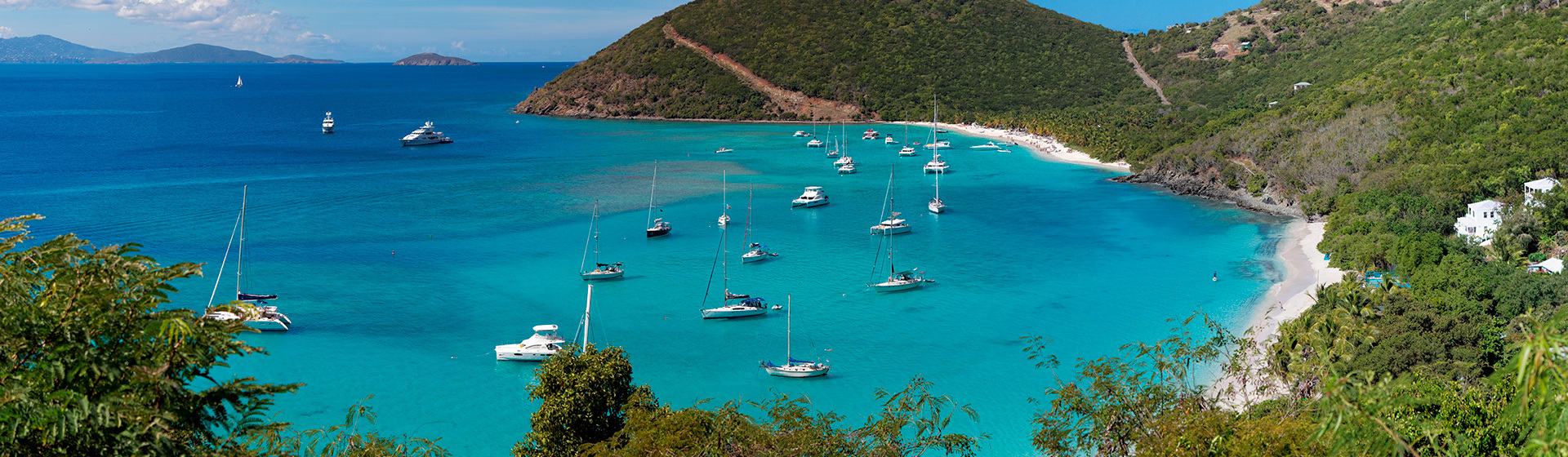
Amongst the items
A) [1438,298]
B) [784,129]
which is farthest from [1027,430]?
[784,129]

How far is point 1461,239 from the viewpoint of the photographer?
43188mm

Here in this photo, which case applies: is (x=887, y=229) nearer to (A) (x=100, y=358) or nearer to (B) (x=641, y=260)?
(B) (x=641, y=260)

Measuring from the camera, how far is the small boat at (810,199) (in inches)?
2852

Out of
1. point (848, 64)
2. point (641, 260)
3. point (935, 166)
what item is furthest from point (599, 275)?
point (848, 64)

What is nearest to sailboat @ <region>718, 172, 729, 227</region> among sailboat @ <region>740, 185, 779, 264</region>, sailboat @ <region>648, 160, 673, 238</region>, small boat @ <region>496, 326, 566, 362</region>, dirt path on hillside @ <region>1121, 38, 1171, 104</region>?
sailboat @ <region>740, 185, 779, 264</region>

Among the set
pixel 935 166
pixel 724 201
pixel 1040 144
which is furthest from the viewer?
pixel 1040 144

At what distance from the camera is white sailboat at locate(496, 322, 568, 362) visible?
1432 inches

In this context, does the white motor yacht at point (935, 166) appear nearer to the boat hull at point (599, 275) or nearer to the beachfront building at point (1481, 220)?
the beachfront building at point (1481, 220)

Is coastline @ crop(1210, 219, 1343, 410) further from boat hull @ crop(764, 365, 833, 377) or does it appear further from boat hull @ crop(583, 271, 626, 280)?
boat hull @ crop(583, 271, 626, 280)

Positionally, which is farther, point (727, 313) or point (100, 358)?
point (727, 313)

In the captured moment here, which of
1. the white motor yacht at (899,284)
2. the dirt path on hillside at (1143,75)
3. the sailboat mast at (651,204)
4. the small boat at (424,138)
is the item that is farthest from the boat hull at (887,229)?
the dirt path on hillside at (1143,75)

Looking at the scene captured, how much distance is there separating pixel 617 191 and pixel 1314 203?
172ft

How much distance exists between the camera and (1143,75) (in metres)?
150

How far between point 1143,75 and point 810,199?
9821 centimetres
